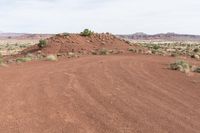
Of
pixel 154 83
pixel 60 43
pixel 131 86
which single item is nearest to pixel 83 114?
pixel 131 86

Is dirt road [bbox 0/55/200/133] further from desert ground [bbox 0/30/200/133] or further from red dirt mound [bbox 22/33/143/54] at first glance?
red dirt mound [bbox 22/33/143/54]

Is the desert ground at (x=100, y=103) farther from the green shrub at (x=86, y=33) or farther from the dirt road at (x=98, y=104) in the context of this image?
the green shrub at (x=86, y=33)

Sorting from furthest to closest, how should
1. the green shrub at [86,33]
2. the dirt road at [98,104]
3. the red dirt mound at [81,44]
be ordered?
the green shrub at [86,33] → the red dirt mound at [81,44] → the dirt road at [98,104]

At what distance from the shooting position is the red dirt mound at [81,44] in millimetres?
44981

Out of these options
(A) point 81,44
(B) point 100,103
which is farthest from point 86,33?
(B) point 100,103

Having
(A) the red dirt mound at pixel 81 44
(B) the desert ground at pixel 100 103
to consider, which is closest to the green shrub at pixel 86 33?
(A) the red dirt mound at pixel 81 44

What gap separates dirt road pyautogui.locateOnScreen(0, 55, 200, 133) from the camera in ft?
29.8

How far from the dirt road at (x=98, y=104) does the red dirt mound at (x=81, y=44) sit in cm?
2716

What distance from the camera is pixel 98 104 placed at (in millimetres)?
11469

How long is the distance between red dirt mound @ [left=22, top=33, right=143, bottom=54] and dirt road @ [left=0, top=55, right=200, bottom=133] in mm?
27162

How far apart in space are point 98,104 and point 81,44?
3595cm

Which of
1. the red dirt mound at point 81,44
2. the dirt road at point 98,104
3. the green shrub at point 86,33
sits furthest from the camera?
the green shrub at point 86,33

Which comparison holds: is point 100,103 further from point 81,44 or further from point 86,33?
point 86,33

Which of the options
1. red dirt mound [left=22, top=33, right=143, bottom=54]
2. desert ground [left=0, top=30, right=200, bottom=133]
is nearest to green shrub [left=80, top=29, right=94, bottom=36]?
red dirt mound [left=22, top=33, right=143, bottom=54]
